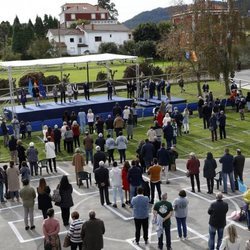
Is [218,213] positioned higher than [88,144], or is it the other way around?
[88,144]

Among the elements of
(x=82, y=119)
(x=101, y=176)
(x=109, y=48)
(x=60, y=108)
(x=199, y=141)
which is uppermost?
(x=109, y=48)

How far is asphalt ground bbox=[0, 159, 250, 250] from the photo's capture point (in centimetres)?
1252

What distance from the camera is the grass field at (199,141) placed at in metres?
22.1

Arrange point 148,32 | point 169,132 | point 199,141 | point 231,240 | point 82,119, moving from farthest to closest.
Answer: point 148,32
point 82,119
point 199,141
point 169,132
point 231,240

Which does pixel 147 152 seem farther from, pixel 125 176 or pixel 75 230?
pixel 75 230

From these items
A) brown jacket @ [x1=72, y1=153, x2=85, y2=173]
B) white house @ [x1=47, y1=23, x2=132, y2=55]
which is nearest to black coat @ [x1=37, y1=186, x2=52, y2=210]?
brown jacket @ [x1=72, y1=153, x2=85, y2=173]

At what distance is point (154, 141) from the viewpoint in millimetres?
19781

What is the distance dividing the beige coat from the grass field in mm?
5769

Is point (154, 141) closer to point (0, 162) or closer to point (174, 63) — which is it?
point (0, 162)

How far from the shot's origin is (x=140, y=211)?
39.1 feet

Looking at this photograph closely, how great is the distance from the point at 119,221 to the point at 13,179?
419 centimetres

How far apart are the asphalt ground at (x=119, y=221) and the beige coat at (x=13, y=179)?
1.94ft

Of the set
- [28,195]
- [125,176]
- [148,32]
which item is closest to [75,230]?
[28,195]

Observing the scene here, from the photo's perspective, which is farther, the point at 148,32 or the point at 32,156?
the point at 148,32
